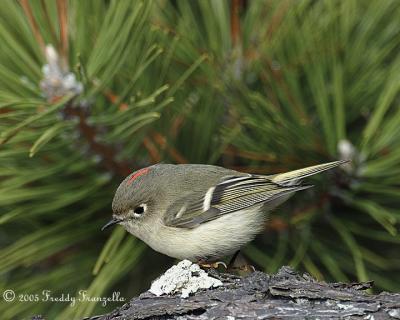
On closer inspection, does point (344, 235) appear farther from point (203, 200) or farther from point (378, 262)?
point (203, 200)

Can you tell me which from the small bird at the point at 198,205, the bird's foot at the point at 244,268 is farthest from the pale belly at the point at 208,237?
the bird's foot at the point at 244,268

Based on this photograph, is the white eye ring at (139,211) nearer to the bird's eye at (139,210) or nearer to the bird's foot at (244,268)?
the bird's eye at (139,210)

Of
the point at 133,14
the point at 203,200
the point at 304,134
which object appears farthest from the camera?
the point at 203,200

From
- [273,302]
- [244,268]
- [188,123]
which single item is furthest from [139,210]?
[273,302]

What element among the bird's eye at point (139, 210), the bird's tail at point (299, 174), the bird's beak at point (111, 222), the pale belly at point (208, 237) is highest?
the bird's tail at point (299, 174)

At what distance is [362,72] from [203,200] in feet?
1.68

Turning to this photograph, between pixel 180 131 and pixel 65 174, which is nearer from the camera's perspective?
pixel 65 174

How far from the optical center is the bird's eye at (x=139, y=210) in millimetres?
1654

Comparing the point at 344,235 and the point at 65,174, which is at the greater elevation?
the point at 65,174

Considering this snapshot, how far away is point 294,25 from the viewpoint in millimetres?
1534

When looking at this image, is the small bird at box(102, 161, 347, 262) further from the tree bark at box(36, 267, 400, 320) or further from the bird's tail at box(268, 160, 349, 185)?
the tree bark at box(36, 267, 400, 320)

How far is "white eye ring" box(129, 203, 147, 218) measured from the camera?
1.63 metres

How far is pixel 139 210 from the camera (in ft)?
5.56

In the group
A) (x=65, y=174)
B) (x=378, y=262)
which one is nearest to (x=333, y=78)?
(x=378, y=262)
